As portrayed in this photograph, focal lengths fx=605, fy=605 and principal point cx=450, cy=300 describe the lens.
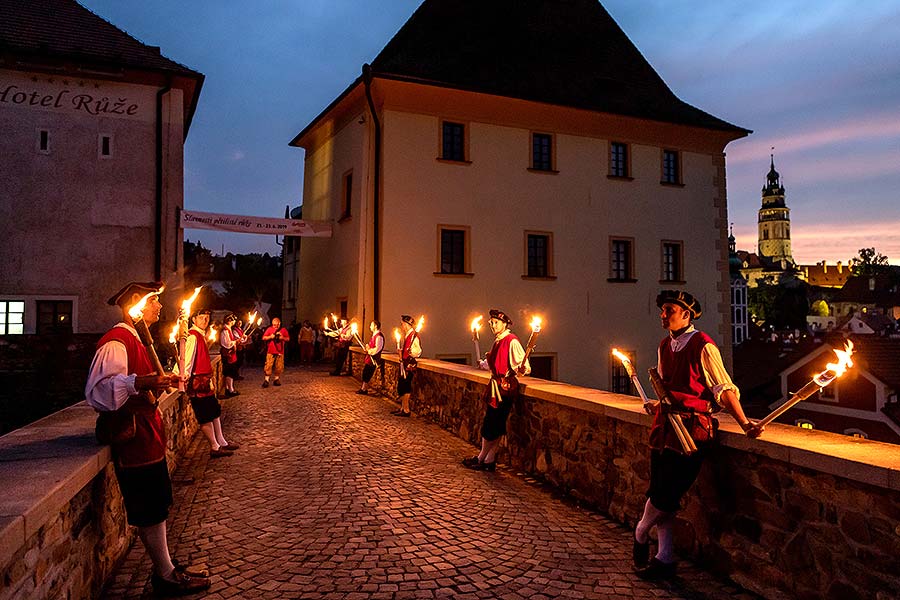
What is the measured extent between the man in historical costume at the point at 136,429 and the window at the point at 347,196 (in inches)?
643

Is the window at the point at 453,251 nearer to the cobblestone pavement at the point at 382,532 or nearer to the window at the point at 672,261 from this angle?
the window at the point at 672,261

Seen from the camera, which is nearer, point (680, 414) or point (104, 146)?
point (680, 414)

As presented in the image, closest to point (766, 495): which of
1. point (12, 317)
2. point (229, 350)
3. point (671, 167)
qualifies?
point (229, 350)

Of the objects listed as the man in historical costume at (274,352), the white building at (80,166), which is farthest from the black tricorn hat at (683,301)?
the white building at (80,166)

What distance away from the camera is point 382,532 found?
521 cm

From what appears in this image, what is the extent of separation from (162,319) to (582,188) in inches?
545

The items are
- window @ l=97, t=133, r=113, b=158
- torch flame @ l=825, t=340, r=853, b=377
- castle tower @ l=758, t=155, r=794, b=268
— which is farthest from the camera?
castle tower @ l=758, t=155, r=794, b=268

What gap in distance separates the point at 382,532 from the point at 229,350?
9.31m

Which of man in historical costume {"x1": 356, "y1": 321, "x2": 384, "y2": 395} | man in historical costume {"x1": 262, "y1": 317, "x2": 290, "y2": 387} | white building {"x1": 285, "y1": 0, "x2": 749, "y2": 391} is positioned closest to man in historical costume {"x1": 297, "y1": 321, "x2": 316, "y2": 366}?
white building {"x1": 285, "y1": 0, "x2": 749, "y2": 391}

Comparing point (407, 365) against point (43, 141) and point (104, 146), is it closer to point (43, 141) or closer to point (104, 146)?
point (104, 146)

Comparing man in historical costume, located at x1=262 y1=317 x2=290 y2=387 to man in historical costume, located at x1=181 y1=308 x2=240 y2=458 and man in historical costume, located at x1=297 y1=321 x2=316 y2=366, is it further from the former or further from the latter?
man in historical costume, located at x1=181 y1=308 x2=240 y2=458

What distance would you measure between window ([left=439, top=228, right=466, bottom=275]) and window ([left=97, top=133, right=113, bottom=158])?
32.4ft

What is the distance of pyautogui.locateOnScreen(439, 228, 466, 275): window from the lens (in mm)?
18906

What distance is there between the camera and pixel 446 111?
61.2 ft
